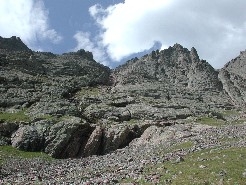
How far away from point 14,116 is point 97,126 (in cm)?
2045

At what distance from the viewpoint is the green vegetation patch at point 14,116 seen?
9271 centimetres

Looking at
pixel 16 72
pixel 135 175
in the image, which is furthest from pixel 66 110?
pixel 135 175

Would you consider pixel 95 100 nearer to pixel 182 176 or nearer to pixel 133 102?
pixel 133 102

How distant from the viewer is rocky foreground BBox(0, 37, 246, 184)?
2013 inches

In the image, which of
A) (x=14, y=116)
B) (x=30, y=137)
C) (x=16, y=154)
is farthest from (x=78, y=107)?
(x=16, y=154)

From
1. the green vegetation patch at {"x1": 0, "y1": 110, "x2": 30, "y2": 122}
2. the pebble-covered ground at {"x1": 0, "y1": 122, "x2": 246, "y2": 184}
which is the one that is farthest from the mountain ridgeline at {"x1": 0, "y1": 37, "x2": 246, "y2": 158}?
the pebble-covered ground at {"x1": 0, "y1": 122, "x2": 246, "y2": 184}

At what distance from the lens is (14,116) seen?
315 ft

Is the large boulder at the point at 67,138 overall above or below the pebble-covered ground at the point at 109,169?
above

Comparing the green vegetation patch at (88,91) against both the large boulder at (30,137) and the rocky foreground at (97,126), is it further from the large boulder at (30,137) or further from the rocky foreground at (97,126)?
the large boulder at (30,137)

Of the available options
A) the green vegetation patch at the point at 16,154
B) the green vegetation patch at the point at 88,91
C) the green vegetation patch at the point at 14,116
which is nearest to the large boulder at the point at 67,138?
the green vegetation patch at the point at 16,154

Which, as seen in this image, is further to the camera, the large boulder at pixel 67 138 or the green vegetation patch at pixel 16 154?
the large boulder at pixel 67 138

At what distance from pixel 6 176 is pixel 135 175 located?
22459mm

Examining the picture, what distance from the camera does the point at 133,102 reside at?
121688mm

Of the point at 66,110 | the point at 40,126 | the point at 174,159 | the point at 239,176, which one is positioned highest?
the point at 66,110
